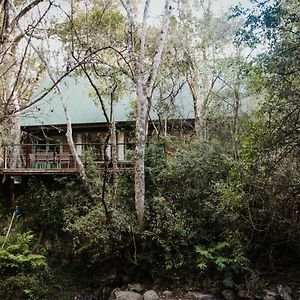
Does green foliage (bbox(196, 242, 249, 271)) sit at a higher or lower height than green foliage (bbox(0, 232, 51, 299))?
higher

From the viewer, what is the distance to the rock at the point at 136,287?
810 centimetres

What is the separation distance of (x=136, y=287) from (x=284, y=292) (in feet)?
10.4

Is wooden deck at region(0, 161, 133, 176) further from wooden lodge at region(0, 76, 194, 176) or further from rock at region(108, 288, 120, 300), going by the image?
rock at region(108, 288, 120, 300)

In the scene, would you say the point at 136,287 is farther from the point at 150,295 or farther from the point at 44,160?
the point at 44,160

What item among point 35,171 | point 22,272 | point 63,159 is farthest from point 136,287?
point 63,159

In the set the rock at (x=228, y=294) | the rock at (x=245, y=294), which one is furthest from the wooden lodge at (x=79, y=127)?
the rock at (x=245, y=294)

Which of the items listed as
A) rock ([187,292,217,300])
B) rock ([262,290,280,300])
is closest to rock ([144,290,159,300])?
rock ([187,292,217,300])

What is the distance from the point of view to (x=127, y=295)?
7809mm

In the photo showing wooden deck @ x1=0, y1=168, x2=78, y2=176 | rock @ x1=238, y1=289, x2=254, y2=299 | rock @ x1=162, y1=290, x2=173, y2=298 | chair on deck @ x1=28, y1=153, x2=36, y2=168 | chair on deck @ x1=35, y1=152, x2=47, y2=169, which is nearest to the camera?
rock @ x1=238, y1=289, x2=254, y2=299

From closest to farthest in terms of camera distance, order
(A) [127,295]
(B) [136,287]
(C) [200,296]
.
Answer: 1. (C) [200,296]
2. (A) [127,295]
3. (B) [136,287]

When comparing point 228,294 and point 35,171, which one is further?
point 35,171

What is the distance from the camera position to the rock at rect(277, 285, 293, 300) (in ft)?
23.8

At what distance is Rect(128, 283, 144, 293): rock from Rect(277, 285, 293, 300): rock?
9.65ft

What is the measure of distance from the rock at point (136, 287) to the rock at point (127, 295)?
0.59ft
